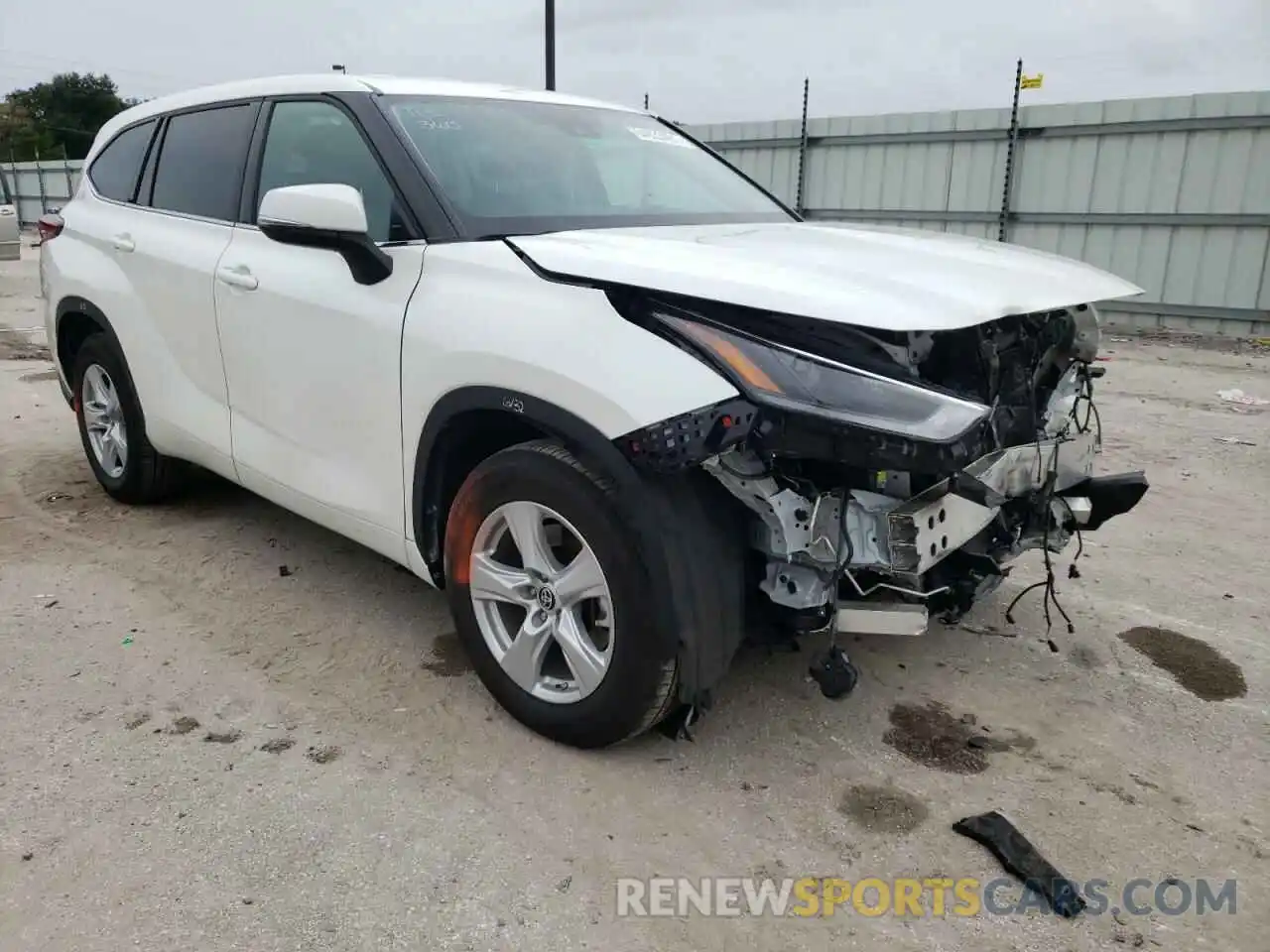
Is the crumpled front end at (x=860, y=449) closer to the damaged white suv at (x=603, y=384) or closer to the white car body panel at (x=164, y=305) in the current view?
the damaged white suv at (x=603, y=384)

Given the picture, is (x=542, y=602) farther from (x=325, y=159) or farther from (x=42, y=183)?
(x=42, y=183)

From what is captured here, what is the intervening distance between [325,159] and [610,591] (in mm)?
1813

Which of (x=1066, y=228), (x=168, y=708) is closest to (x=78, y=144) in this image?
(x=1066, y=228)

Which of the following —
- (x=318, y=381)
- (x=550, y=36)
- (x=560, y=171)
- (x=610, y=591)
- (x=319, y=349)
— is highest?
(x=550, y=36)

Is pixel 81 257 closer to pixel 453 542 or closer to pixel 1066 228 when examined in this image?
pixel 453 542

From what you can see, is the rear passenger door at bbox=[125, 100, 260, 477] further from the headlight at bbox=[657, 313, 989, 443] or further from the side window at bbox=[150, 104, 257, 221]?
the headlight at bbox=[657, 313, 989, 443]

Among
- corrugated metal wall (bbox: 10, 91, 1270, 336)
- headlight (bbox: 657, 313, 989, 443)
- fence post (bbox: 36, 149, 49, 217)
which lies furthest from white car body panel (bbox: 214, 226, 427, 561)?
fence post (bbox: 36, 149, 49, 217)

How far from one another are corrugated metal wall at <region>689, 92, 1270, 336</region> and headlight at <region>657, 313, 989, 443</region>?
10.6 metres

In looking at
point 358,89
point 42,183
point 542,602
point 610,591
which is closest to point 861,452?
point 610,591

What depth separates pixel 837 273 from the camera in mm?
2318

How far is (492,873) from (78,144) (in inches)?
2810

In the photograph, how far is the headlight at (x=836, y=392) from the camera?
206 centimetres

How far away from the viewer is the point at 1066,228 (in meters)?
11.8

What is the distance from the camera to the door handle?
3303 mm
